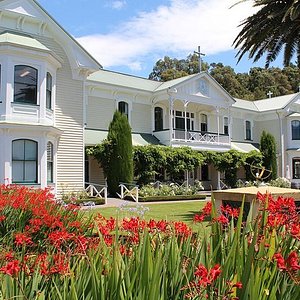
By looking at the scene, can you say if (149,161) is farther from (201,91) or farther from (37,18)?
(37,18)

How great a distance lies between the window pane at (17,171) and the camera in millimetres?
19453

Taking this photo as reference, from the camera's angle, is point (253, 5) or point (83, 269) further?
point (253, 5)

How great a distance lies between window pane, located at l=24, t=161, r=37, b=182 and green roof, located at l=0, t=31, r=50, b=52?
5.71 m

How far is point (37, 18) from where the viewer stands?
70.1 ft

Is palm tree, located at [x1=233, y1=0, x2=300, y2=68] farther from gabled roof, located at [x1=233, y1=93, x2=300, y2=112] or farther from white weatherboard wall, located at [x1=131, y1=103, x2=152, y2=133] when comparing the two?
gabled roof, located at [x1=233, y1=93, x2=300, y2=112]

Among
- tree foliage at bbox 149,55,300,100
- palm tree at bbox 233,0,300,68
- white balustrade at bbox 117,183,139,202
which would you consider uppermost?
tree foliage at bbox 149,55,300,100

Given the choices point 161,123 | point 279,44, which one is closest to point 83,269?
point 279,44

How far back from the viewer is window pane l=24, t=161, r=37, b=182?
1981 centimetres

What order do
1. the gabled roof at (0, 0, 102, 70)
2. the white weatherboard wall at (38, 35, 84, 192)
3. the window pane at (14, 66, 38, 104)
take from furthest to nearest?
the white weatherboard wall at (38, 35, 84, 192) → the gabled roof at (0, 0, 102, 70) → the window pane at (14, 66, 38, 104)

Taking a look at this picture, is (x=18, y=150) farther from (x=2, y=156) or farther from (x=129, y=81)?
(x=129, y=81)

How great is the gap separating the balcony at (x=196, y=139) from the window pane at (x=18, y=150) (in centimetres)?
1247

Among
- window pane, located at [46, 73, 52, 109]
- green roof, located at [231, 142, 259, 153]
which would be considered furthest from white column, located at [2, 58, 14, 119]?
green roof, located at [231, 142, 259, 153]

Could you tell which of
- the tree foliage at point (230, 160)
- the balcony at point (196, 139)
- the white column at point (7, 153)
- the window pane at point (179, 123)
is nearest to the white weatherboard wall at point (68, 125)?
the white column at point (7, 153)

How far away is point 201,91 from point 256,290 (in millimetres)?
A: 30538
